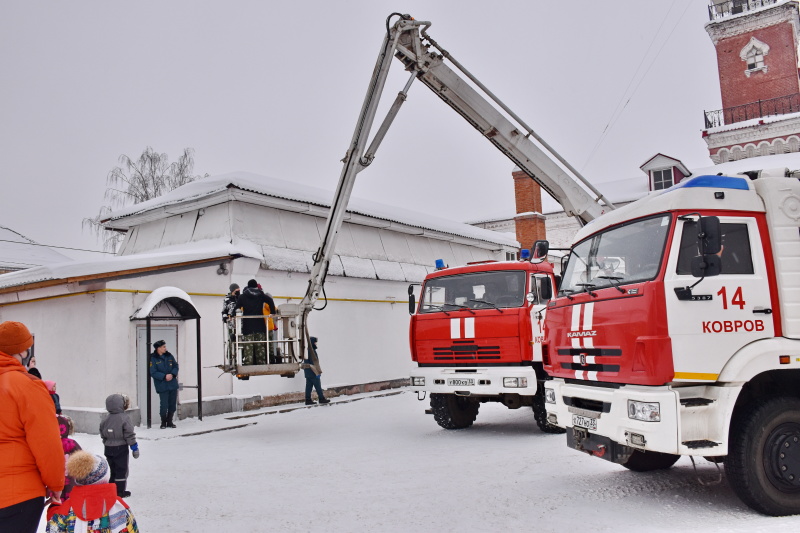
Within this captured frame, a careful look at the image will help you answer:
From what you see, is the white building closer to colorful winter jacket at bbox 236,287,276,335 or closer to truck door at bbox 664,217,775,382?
colorful winter jacket at bbox 236,287,276,335

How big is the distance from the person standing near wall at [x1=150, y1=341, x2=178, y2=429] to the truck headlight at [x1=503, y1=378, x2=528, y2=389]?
6411mm

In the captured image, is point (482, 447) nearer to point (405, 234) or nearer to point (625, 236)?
point (625, 236)

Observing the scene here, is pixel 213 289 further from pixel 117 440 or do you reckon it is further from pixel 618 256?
pixel 618 256

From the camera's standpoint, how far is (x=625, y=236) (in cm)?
655

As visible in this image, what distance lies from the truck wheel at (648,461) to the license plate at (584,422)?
1.30 m

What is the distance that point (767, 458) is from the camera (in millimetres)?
5637

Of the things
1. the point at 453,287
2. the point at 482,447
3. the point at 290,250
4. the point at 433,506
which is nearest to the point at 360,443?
the point at 482,447

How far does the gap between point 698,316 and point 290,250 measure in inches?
488

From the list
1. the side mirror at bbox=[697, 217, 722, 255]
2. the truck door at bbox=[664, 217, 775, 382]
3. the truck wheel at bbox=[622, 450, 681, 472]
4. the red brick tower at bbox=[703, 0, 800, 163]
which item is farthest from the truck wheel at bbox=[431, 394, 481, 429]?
the red brick tower at bbox=[703, 0, 800, 163]

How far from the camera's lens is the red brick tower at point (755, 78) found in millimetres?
37344

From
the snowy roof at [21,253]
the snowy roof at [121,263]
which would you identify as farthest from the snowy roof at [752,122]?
the snowy roof at [21,253]

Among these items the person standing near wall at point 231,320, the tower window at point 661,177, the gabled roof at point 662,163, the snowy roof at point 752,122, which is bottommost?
the person standing near wall at point 231,320

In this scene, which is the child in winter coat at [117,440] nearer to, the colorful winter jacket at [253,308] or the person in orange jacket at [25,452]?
the person in orange jacket at [25,452]

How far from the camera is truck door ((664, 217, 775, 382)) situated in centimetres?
562
